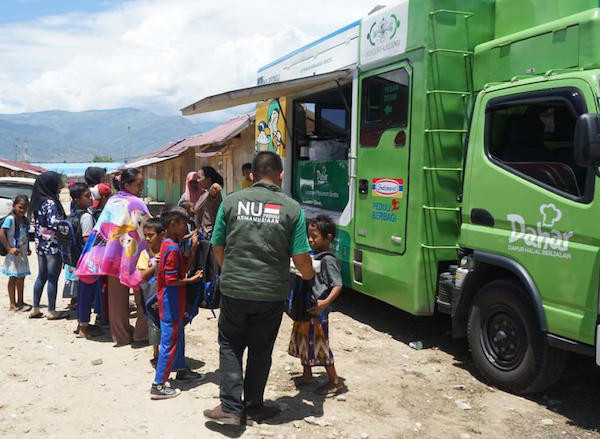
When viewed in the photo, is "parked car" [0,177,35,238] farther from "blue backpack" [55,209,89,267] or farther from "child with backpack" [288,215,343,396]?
"child with backpack" [288,215,343,396]

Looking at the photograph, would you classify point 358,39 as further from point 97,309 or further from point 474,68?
point 97,309

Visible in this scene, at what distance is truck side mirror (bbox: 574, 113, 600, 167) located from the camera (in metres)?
3.61

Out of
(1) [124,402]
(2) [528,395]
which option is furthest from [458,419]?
(1) [124,402]

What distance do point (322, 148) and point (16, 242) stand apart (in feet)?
13.6

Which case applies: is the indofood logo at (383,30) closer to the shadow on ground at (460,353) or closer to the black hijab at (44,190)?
the shadow on ground at (460,353)

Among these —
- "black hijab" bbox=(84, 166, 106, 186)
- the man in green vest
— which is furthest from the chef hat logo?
"black hijab" bbox=(84, 166, 106, 186)

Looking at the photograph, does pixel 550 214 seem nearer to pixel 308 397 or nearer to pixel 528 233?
pixel 528 233

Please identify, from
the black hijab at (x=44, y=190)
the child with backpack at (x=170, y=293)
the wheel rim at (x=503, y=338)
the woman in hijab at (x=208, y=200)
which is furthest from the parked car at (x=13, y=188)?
the wheel rim at (x=503, y=338)

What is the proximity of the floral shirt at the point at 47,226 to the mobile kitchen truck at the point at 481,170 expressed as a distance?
8.45 ft

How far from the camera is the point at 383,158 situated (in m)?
5.94

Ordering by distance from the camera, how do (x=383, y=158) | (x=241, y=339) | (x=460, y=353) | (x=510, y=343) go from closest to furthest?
(x=241, y=339)
(x=510, y=343)
(x=460, y=353)
(x=383, y=158)

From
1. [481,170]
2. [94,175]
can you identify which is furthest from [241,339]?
[94,175]

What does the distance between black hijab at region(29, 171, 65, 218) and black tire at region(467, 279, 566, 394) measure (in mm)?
4842

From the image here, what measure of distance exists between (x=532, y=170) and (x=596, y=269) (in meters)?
0.93
